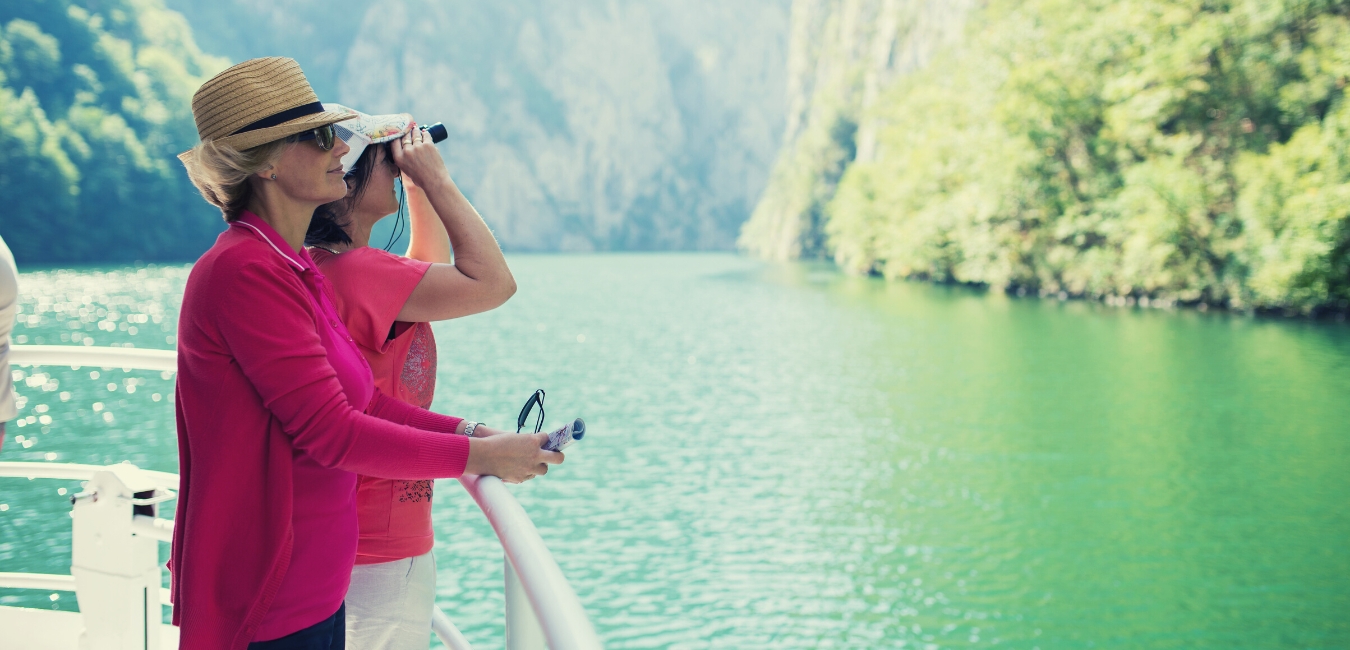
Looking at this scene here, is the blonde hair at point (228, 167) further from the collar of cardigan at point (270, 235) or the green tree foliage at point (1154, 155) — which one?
the green tree foliage at point (1154, 155)

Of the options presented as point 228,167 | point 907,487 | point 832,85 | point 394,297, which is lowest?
point 907,487

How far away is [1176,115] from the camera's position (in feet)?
86.2

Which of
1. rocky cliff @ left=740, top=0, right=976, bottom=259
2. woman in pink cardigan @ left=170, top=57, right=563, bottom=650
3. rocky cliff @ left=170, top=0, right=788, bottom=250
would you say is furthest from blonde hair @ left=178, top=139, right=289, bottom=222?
rocky cliff @ left=170, top=0, right=788, bottom=250

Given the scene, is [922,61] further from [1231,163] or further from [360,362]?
[360,362]

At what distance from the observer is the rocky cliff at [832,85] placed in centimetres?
5512

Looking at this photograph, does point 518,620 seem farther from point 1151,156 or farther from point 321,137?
point 1151,156

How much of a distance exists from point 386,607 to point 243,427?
22.7 inches

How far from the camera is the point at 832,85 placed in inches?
2776

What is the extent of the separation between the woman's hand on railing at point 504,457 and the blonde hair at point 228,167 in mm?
465

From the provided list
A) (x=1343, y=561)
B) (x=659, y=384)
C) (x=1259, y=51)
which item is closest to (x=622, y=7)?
(x=1259, y=51)

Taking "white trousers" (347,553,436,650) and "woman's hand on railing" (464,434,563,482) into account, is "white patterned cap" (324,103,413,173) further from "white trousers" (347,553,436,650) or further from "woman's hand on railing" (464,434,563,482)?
"white trousers" (347,553,436,650)

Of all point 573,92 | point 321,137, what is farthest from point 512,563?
point 573,92

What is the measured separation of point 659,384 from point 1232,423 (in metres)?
8.06

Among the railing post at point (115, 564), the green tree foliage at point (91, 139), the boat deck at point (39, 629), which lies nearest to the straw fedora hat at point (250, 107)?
the railing post at point (115, 564)
